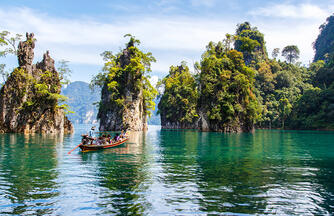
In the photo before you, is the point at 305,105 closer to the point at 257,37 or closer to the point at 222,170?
the point at 257,37

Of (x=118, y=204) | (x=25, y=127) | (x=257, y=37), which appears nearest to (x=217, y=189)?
(x=118, y=204)

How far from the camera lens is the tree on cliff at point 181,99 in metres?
108

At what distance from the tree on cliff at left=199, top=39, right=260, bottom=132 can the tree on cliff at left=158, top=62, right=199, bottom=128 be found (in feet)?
83.1

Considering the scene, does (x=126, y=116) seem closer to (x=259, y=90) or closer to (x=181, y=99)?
(x=181, y=99)

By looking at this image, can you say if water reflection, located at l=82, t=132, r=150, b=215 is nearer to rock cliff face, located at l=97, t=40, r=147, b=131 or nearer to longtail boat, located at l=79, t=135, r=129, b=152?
longtail boat, located at l=79, t=135, r=129, b=152

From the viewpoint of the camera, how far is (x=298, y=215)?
986 cm

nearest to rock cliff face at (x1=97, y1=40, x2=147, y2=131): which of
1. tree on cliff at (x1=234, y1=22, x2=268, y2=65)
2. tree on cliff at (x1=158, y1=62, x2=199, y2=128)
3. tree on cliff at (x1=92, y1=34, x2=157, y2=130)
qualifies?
tree on cliff at (x1=92, y1=34, x2=157, y2=130)

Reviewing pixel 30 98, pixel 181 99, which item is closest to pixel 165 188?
pixel 30 98

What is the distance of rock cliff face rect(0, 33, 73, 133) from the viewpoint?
5825cm

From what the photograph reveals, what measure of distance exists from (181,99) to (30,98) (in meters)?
60.4

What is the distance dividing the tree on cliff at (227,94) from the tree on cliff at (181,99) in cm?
2534

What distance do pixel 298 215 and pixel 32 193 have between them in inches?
424

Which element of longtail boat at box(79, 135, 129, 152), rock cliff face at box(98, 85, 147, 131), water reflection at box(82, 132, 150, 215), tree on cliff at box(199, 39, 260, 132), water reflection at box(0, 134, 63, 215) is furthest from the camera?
rock cliff face at box(98, 85, 147, 131)

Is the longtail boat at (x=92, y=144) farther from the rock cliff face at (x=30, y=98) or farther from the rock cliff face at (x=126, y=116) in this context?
the rock cliff face at (x=126, y=116)
